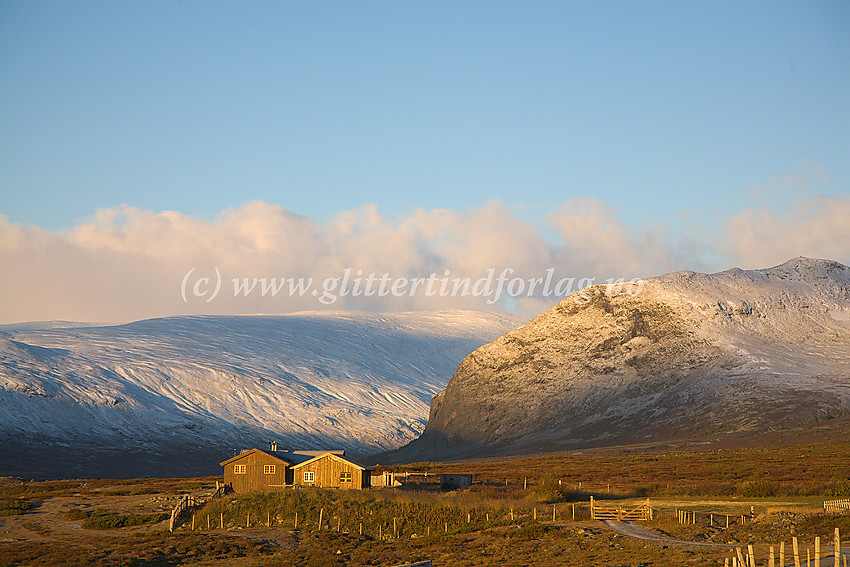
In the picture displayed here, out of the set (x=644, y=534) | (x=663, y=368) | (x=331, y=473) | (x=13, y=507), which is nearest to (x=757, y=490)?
(x=644, y=534)

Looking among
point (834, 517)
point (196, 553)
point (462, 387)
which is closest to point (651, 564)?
point (834, 517)

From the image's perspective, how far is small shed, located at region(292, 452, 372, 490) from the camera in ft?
214

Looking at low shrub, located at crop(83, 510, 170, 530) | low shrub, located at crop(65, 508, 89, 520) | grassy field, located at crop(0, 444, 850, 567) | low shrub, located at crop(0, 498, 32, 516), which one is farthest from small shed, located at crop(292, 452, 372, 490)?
low shrub, located at crop(0, 498, 32, 516)

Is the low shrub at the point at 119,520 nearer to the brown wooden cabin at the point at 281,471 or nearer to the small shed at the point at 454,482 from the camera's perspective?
the brown wooden cabin at the point at 281,471

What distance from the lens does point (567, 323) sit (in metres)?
181

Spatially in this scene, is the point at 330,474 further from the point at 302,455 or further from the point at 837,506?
the point at 837,506

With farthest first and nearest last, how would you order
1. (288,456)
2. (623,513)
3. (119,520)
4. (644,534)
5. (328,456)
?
1. (288,456)
2. (328,456)
3. (119,520)
4. (623,513)
5. (644,534)

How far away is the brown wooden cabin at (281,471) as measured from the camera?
66.1m

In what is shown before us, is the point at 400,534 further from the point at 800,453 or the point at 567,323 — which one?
the point at 567,323

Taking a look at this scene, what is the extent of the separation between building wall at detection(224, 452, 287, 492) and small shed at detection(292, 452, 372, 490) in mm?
1217

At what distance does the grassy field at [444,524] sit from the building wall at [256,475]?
545 centimetres

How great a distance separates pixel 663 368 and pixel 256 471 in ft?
349

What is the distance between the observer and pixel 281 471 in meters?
67.3

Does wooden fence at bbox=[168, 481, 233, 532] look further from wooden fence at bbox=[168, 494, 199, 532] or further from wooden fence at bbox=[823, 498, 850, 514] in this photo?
wooden fence at bbox=[823, 498, 850, 514]
